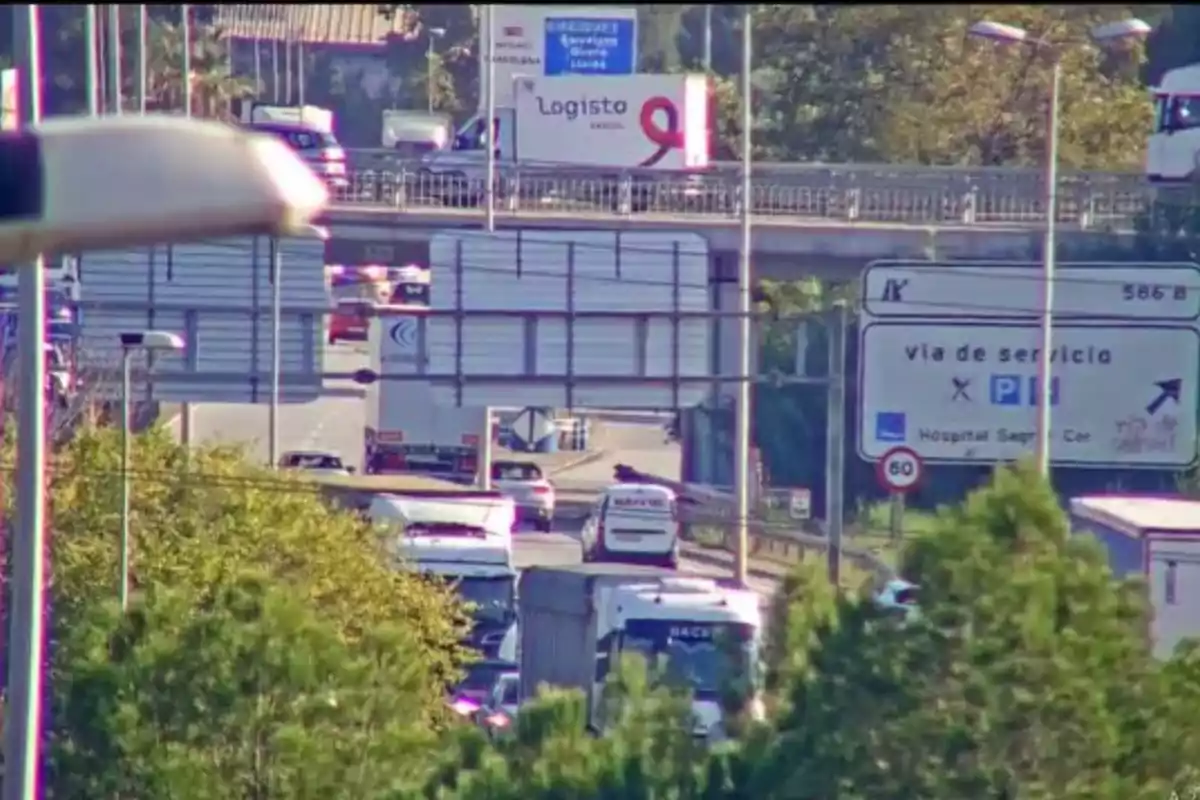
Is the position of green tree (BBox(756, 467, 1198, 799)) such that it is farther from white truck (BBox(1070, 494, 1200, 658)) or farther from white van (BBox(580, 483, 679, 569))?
white van (BBox(580, 483, 679, 569))

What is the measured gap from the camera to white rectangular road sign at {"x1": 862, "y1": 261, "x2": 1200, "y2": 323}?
23.8m

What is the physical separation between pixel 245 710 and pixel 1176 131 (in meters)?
26.9

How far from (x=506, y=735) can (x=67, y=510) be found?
36.6 feet

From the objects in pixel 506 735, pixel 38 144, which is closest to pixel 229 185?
pixel 38 144

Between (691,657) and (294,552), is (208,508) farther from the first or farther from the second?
(691,657)

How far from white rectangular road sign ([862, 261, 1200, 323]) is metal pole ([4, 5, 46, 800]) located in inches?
436

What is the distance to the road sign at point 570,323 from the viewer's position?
2773 centimetres

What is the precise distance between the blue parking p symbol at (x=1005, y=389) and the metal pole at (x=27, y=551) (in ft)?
39.1

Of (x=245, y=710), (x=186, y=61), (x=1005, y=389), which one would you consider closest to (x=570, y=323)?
(x=1005, y=389)

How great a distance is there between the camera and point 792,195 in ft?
131

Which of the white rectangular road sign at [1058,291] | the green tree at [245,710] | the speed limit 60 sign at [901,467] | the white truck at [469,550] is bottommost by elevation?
the white truck at [469,550]

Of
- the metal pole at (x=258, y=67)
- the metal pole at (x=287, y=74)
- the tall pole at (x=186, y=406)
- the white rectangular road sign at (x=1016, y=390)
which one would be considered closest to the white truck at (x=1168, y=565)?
the white rectangular road sign at (x=1016, y=390)

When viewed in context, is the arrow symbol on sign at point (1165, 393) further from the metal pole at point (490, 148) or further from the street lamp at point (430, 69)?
the street lamp at point (430, 69)

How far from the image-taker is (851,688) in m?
13.5
